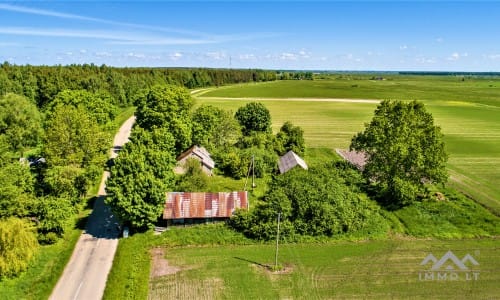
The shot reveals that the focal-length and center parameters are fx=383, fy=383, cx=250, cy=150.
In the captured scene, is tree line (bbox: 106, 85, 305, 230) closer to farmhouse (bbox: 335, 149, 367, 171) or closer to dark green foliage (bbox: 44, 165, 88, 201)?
dark green foliage (bbox: 44, 165, 88, 201)

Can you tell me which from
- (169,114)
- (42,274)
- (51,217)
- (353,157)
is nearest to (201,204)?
(51,217)

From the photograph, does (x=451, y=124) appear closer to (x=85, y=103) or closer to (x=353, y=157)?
(x=353, y=157)

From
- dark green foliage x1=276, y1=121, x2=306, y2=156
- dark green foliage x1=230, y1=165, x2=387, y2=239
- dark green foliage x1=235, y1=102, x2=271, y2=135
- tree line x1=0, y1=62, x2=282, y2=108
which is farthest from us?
tree line x1=0, y1=62, x2=282, y2=108

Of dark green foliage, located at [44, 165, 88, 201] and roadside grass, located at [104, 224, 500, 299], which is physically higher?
dark green foliage, located at [44, 165, 88, 201]

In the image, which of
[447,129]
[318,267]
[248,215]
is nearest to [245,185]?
[248,215]

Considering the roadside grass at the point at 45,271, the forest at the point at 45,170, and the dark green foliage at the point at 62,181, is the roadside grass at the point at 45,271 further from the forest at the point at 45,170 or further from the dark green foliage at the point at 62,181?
the dark green foliage at the point at 62,181

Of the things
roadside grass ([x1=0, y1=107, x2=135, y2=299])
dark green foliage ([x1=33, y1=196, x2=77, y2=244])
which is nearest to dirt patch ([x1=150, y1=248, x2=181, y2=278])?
roadside grass ([x1=0, y1=107, x2=135, y2=299])
